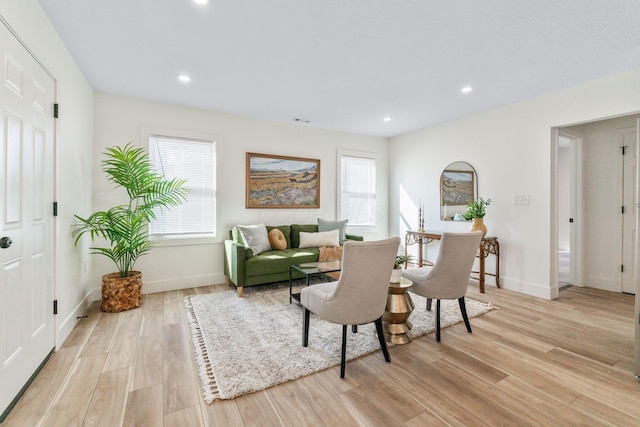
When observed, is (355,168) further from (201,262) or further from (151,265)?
(151,265)

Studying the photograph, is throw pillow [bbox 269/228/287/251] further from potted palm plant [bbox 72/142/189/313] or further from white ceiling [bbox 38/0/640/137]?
white ceiling [bbox 38/0/640/137]

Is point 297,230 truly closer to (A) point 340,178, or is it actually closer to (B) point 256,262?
(B) point 256,262

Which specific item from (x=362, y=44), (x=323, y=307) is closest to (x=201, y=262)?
(x=323, y=307)

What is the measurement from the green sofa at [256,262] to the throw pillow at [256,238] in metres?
0.07

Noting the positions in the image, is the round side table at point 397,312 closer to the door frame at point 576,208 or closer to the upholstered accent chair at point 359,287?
the upholstered accent chair at point 359,287

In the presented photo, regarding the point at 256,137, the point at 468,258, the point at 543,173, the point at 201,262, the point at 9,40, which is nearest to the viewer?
the point at 9,40

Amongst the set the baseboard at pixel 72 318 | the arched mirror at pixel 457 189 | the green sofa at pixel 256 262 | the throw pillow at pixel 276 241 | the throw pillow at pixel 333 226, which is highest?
the arched mirror at pixel 457 189

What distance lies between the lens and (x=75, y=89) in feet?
8.94

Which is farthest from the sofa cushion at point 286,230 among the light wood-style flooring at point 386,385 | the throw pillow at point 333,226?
the light wood-style flooring at point 386,385

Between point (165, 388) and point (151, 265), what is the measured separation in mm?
2346

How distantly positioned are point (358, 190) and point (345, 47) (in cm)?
327

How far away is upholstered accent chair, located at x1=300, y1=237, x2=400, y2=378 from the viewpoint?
185cm

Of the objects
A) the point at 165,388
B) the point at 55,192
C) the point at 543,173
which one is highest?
the point at 543,173

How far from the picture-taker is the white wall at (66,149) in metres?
1.89
